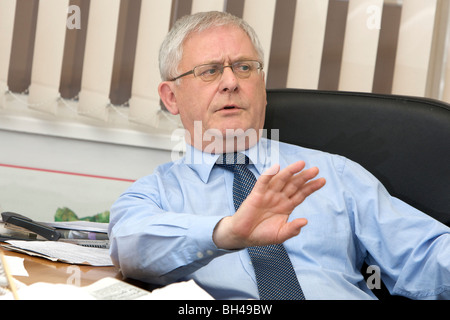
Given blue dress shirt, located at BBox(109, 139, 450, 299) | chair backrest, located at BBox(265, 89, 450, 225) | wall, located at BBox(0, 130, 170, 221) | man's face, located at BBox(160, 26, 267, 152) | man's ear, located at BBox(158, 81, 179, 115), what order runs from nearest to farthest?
blue dress shirt, located at BBox(109, 139, 450, 299) → chair backrest, located at BBox(265, 89, 450, 225) → man's face, located at BBox(160, 26, 267, 152) → man's ear, located at BBox(158, 81, 179, 115) → wall, located at BBox(0, 130, 170, 221)

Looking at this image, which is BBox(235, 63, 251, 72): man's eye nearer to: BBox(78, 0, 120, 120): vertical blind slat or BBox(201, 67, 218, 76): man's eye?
BBox(201, 67, 218, 76): man's eye

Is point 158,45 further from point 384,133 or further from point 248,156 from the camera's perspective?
point 384,133

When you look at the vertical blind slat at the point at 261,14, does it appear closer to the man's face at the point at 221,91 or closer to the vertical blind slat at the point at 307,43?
the vertical blind slat at the point at 307,43

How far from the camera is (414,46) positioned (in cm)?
226

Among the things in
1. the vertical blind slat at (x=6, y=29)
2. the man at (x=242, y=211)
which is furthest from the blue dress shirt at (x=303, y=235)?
the vertical blind slat at (x=6, y=29)

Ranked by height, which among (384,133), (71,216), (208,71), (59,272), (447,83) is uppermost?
(447,83)

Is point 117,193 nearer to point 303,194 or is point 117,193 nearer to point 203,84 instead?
point 203,84

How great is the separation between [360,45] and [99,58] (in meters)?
1.04

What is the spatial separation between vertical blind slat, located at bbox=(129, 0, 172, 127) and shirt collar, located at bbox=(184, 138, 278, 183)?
2.66 feet

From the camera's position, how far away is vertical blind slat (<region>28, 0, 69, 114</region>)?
218 cm

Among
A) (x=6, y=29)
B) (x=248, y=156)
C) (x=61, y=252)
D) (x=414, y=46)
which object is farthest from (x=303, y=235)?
(x=6, y=29)

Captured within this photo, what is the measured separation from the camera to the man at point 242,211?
979mm

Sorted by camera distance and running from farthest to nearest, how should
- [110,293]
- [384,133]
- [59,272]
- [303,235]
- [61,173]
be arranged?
1. [61,173]
2. [384,133]
3. [303,235]
4. [59,272]
5. [110,293]

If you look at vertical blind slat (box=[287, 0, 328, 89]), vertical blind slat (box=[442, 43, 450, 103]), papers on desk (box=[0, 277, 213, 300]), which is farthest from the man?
vertical blind slat (box=[442, 43, 450, 103])
